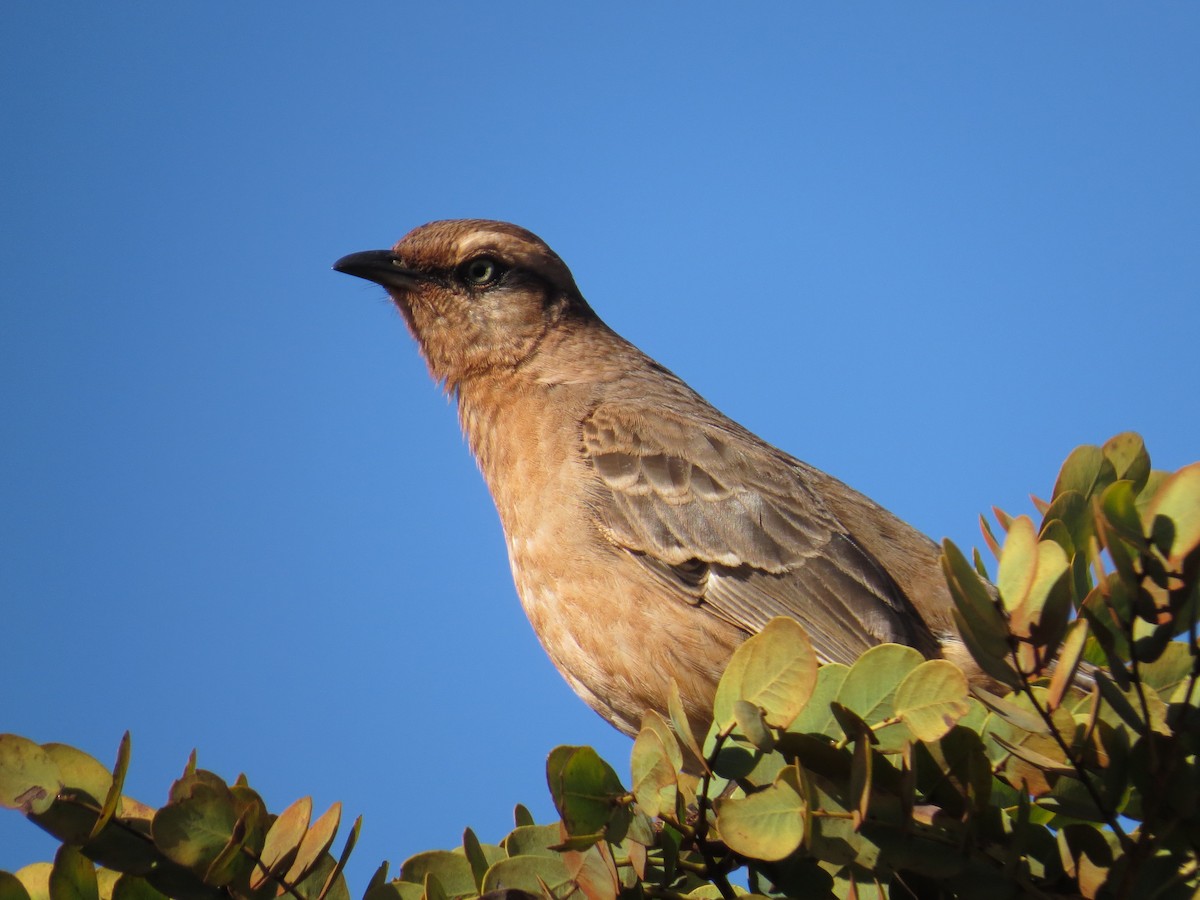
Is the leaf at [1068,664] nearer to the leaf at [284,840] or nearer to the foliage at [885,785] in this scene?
the foliage at [885,785]

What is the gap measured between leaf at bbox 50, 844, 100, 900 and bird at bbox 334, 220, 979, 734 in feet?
8.88

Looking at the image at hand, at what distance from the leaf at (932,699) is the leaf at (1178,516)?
39cm

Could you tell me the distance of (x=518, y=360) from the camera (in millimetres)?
6477

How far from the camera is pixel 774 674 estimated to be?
2096 millimetres

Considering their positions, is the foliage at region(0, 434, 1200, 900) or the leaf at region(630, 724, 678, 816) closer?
the foliage at region(0, 434, 1200, 900)

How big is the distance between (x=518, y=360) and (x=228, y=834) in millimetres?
4501

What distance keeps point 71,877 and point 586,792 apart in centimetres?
99

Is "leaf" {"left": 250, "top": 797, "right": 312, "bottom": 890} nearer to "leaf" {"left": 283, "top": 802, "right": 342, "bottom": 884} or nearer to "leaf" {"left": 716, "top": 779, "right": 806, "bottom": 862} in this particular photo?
"leaf" {"left": 283, "top": 802, "right": 342, "bottom": 884}

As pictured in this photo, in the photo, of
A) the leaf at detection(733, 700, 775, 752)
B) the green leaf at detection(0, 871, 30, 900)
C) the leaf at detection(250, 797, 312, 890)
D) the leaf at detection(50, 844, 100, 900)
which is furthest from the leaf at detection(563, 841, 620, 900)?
the green leaf at detection(0, 871, 30, 900)

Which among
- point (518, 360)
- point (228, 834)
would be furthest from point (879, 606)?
point (228, 834)

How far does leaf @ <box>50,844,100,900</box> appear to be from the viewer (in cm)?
220

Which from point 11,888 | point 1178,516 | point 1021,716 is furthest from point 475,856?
point 1178,516

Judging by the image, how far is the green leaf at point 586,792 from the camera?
2.06m

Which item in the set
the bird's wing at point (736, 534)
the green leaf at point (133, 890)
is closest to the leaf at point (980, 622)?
the green leaf at point (133, 890)
